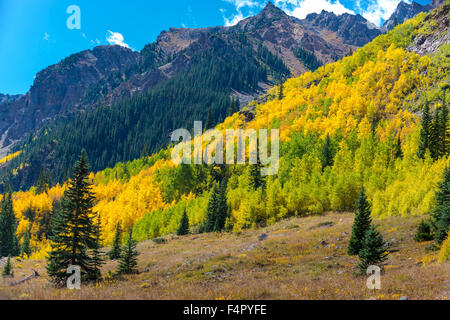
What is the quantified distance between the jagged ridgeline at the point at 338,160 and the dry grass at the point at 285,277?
49.9ft

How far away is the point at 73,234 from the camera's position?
74.1 ft

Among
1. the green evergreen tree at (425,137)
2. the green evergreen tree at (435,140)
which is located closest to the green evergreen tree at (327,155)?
the green evergreen tree at (425,137)

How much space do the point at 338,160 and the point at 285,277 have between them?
49778mm

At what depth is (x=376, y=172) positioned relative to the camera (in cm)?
5556

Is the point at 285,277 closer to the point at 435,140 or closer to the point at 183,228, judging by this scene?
the point at 183,228

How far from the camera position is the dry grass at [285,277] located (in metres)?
14.8

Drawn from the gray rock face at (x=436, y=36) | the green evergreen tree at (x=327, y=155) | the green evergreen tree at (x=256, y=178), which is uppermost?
the gray rock face at (x=436, y=36)

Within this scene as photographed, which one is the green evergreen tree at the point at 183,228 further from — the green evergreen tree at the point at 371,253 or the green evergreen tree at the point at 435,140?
the green evergreen tree at the point at 435,140

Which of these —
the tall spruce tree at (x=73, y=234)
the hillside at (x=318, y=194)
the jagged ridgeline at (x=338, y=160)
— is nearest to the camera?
the hillside at (x=318, y=194)

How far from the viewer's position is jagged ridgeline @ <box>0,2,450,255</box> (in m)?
53.2

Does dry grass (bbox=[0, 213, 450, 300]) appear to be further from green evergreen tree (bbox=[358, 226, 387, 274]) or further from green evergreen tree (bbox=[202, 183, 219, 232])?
green evergreen tree (bbox=[202, 183, 219, 232])

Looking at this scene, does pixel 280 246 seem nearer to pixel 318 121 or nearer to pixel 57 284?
pixel 57 284

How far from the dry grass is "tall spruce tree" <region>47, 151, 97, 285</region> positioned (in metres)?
1.54
